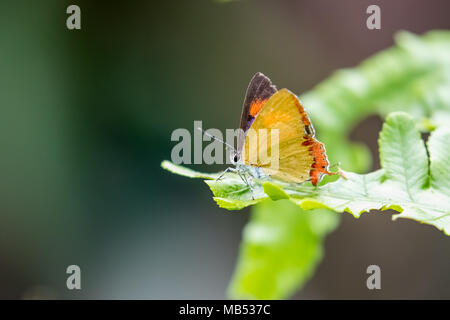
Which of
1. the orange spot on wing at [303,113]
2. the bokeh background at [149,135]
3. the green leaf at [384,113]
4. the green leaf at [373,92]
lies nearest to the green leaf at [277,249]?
the green leaf at [384,113]

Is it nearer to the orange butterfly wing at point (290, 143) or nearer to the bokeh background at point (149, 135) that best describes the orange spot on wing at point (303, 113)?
the orange butterfly wing at point (290, 143)

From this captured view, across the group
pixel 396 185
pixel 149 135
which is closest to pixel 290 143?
pixel 396 185

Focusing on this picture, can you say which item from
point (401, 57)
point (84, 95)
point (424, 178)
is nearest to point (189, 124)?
point (84, 95)

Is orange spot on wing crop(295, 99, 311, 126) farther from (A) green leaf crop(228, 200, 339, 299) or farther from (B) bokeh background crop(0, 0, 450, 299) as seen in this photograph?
(B) bokeh background crop(0, 0, 450, 299)

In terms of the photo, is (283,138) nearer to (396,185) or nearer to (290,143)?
(290,143)

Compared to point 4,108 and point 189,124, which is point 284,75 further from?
point 4,108

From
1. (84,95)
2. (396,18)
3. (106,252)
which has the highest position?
(396,18)
